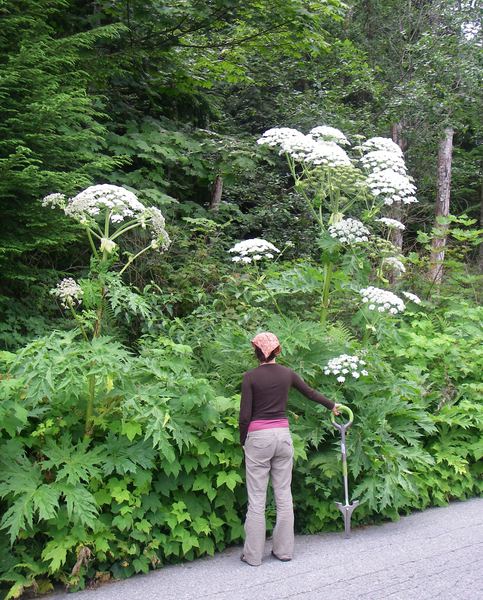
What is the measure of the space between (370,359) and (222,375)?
151 cm

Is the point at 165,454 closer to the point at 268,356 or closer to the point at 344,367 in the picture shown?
the point at 268,356

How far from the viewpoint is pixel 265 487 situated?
15.5 feet

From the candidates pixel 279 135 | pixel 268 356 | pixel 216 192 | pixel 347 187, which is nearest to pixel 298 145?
pixel 279 135

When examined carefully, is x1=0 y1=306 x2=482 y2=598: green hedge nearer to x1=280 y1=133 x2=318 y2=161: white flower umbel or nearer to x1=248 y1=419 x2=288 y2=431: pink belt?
x1=248 y1=419 x2=288 y2=431: pink belt

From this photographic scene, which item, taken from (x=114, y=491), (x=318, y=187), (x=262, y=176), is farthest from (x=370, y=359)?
(x=262, y=176)

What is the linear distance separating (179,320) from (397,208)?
27.6ft

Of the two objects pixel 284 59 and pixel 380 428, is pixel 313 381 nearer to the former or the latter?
pixel 380 428

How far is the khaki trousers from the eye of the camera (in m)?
4.61

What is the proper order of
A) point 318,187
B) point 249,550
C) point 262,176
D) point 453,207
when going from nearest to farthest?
point 249,550, point 318,187, point 262,176, point 453,207

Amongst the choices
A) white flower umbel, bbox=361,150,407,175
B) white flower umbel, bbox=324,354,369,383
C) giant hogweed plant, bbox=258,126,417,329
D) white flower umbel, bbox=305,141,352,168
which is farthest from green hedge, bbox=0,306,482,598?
white flower umbel, bbox=361,150,407,175

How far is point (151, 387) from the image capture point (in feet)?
15.5

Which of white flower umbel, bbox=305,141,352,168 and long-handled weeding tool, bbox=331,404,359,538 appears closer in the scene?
long-handled weeding tool, bbox=331,404,359,538

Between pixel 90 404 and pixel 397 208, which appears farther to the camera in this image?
pixel 397 208

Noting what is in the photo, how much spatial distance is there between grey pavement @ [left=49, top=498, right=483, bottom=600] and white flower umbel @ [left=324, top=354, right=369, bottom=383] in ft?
4.78
